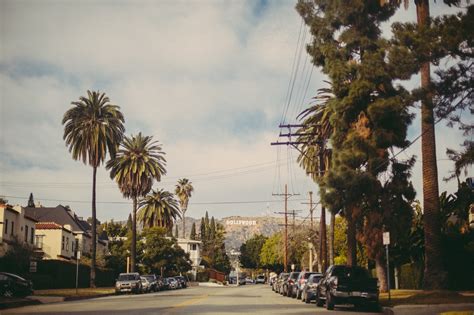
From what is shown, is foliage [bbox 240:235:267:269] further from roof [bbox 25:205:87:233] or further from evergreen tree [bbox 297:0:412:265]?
evergreen tree [bbox 297:0:412:265]

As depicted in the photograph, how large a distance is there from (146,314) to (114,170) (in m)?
49.0

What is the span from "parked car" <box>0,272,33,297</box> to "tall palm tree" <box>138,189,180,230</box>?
44.7m

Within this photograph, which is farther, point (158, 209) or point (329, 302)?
point (158, 209)

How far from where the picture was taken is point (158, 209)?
260 ft

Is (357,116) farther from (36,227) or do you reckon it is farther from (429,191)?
(36,227)

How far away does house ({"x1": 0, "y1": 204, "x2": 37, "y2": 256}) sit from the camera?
53.5 m

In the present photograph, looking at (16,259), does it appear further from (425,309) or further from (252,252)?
(252,252)

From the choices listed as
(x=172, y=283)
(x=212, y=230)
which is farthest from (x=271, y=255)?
(x=172, y=283)

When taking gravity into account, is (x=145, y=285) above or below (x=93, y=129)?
below

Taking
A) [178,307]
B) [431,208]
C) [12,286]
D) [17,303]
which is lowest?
[17,303]

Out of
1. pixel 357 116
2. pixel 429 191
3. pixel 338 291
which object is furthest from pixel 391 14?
pixel 338 291

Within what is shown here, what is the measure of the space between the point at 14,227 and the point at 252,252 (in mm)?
106489

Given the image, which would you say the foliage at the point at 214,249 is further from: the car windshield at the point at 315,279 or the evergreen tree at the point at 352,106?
the evergreen tree at the point at 352,106

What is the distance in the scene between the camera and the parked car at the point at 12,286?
32562mm
